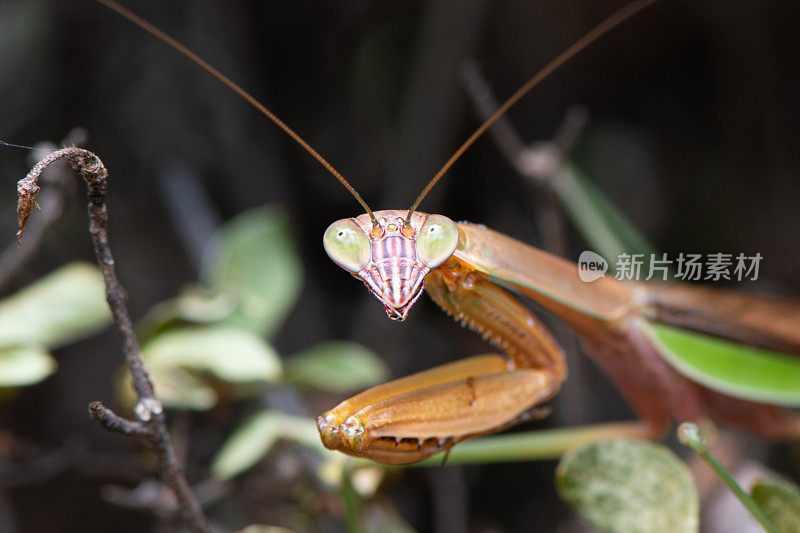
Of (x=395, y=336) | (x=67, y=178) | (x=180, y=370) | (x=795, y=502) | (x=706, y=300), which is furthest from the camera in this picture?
(x=395, y=336)

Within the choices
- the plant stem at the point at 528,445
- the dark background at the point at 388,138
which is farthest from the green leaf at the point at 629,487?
the dark background at the point at 388,138

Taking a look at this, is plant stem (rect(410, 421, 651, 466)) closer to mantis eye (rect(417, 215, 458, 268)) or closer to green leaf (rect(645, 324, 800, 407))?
green leaf (rect(645, 324, 800, 407))

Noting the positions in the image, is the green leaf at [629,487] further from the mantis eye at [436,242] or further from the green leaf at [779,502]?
the mantis eye at [436,242]

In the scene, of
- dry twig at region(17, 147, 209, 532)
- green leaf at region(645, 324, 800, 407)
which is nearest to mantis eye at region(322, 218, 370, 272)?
dry twig at region(17, 147, 209, 532)

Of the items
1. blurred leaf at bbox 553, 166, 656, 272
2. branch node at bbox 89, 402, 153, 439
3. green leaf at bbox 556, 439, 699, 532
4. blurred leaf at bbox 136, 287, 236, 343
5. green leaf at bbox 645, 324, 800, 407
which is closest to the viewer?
branch node at bbox 89, 402, 153, 439

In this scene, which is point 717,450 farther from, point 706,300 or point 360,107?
point 360,107

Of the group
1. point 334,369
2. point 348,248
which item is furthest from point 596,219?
point 348,248

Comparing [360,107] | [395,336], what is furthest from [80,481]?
[360,107]
